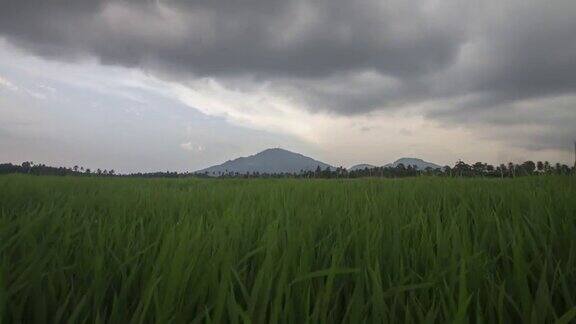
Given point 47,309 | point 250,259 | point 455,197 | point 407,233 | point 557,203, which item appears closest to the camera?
point 47,309

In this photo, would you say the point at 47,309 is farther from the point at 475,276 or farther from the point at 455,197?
the point at 455,197

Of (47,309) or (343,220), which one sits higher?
(343,220)

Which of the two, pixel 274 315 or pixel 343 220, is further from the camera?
pixel 343 220

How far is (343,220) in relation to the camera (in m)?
2.49

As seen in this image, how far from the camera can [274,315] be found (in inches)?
34.7

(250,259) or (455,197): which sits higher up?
(455,197)

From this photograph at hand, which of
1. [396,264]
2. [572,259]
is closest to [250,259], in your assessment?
[396,264]

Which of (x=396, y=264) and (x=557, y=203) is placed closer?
(x=396, y=264)

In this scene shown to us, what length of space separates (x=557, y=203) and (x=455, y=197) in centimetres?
110

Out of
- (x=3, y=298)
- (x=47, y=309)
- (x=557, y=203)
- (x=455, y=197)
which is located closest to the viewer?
(x=3, y=298)

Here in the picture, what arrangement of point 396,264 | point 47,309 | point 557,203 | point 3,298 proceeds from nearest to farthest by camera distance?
point 3,298 → point 47,309 → point 396,264 → point 557,203

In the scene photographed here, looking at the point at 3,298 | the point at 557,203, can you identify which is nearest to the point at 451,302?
the point at 3,298

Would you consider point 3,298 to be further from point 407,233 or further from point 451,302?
point 407,233

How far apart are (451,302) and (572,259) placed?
77cm
